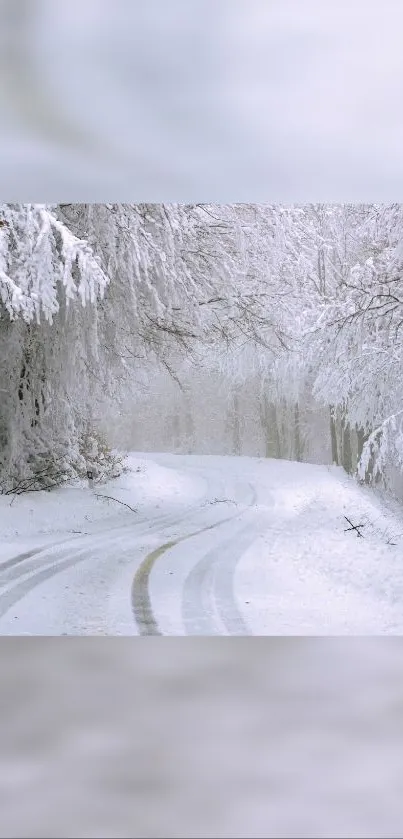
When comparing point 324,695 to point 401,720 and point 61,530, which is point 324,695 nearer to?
point 401,720

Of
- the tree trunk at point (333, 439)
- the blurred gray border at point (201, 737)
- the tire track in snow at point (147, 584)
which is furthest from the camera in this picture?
the tree trunk at point (333, 439)

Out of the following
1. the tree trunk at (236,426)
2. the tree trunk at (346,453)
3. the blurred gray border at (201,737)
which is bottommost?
the blurred gray border at (201,737)

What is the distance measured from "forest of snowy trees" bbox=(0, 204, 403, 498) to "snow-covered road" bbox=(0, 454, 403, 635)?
0.10 metres

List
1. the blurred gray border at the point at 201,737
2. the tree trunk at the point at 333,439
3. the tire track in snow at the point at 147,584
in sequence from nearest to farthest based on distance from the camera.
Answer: the blurred gray border at the point at 201,737 → the tire track in snow at the point at 147,584 → the tree trunk at the point at 333,439

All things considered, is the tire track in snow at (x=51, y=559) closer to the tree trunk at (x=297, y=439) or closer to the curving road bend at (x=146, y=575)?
the curving road bend at (x=146, y=575)

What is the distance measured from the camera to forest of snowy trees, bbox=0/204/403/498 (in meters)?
3.29

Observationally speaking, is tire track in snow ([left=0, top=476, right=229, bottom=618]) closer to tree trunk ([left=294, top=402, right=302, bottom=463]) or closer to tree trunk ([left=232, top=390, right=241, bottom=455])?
tree trunk ([left=232, top=390, right=241, bottom=455])

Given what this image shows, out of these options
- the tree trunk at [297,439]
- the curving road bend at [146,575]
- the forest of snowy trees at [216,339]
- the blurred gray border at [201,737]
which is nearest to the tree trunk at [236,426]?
the forest of snowy trees at [216,339]

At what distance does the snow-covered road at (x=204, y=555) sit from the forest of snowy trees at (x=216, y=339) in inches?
4.1

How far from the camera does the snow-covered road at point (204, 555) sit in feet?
9.94

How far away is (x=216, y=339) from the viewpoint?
338 centimetres

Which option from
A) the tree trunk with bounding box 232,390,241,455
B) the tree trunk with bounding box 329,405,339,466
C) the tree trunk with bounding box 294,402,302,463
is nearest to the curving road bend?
the tree trunk with bounding box 232,390,241,455
